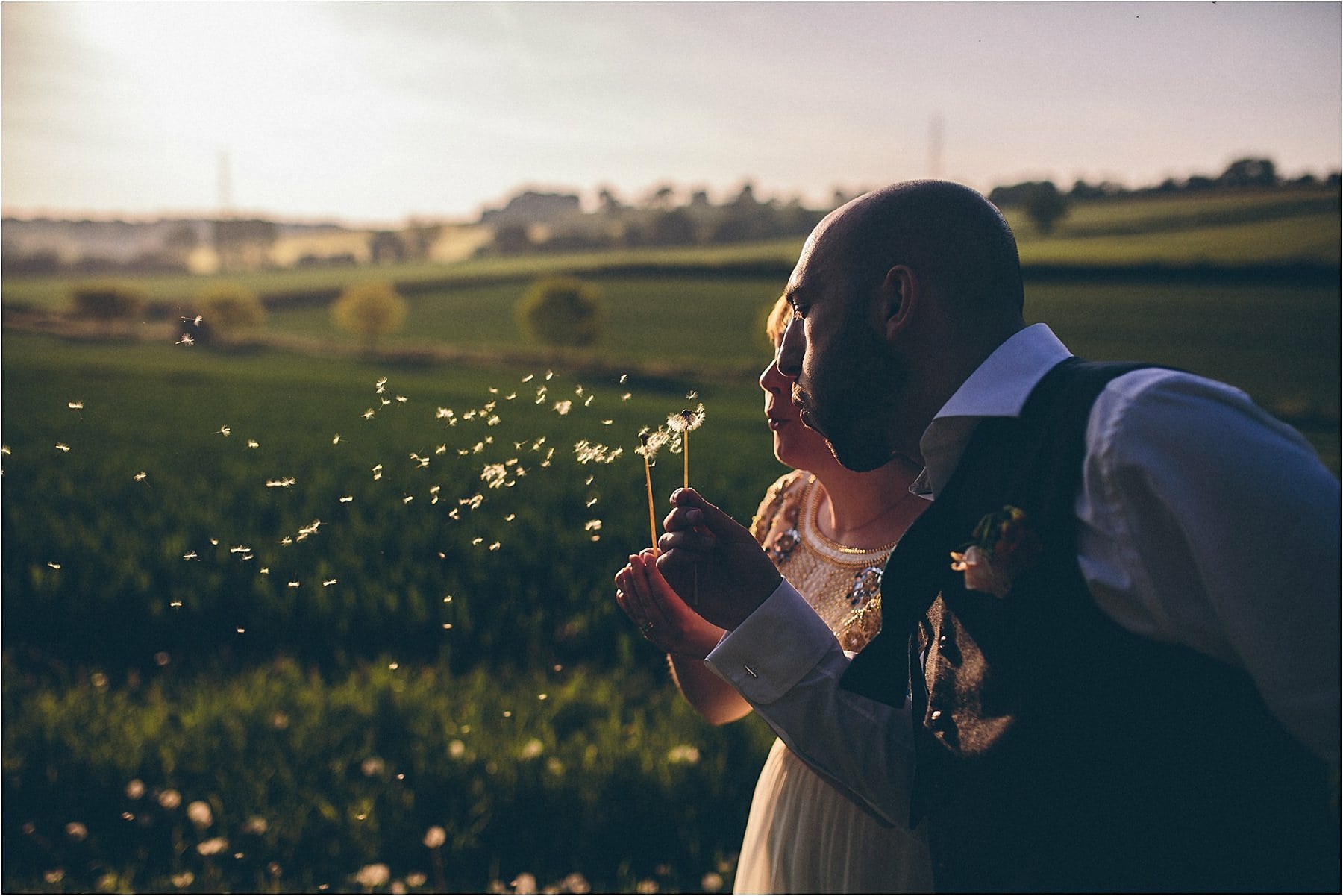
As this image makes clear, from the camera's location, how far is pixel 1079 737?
1417 millimetres

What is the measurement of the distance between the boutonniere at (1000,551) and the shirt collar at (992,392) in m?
0.17

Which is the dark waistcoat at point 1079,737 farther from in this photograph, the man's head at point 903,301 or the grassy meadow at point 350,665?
the grassy meadow at point 350,665

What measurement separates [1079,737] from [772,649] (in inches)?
22.5

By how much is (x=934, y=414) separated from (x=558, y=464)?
234 inches

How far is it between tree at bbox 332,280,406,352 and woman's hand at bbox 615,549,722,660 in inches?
1735

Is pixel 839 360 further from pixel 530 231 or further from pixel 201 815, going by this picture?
pixel 530 231

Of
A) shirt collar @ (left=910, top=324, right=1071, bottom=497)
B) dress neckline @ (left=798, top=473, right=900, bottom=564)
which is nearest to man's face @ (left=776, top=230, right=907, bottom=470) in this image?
shirt collar @ (left=910, top=324, right=1071, bottom=497)

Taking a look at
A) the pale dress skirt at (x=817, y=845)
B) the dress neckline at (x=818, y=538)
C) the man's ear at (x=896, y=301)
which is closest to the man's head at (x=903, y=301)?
the man's ear at (x=896, y=301)

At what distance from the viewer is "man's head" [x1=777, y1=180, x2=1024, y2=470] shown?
158 centimetres

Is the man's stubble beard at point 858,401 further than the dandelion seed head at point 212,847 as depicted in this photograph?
No

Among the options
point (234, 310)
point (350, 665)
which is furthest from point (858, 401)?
point (234, 310)

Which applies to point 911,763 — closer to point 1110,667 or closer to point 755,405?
point 1110,667

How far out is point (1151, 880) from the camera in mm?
1454

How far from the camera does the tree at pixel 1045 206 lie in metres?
43.3
